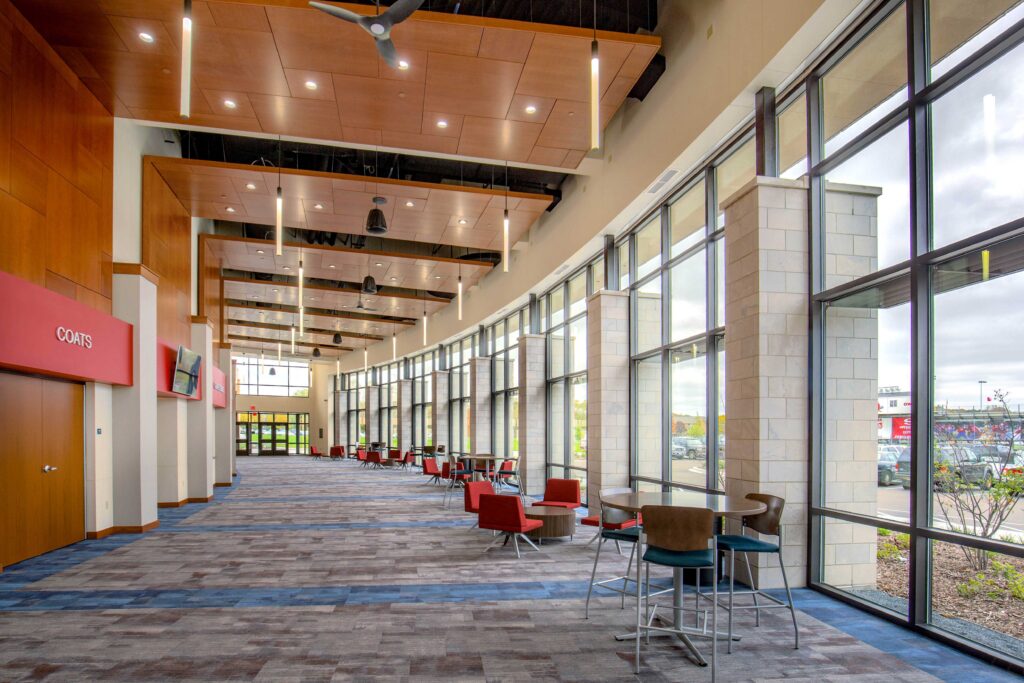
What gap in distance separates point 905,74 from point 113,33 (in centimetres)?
689

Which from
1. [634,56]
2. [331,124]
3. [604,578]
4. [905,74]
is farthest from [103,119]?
[905,74]

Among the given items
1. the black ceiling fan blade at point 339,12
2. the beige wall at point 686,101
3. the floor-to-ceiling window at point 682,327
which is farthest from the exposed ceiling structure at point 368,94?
the floor-to-ceiling window at point 682,327

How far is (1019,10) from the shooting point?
390 centimetres

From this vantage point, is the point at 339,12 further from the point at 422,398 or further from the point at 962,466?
the point at 422,398

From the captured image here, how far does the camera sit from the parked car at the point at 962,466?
157 inches

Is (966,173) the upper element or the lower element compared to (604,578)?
upper

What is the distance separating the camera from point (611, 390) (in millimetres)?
9938

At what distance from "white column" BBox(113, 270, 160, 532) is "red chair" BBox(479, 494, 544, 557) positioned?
479 cm

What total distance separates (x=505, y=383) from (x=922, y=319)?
1274 centimetres

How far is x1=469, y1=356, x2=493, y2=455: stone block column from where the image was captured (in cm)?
1759

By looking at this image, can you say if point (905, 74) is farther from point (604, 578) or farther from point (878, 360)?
point (604, 578)

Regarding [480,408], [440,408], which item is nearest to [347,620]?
[480,408]

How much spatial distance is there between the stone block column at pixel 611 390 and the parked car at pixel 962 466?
215 inches

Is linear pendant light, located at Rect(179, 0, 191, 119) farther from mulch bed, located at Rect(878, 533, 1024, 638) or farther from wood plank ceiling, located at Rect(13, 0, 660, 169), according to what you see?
mulch bed, located at Rect(878, 533, 1024, 638)
